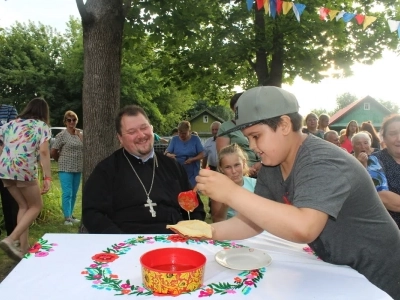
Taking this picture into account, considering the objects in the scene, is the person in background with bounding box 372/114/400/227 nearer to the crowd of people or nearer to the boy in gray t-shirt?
the crowd of people

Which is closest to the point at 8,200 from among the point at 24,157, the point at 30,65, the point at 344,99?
the point at 24,157

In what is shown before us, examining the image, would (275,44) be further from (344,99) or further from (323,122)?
(344,99)

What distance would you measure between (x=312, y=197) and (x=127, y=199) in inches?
64.0

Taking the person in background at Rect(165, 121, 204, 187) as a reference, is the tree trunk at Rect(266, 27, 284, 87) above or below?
above

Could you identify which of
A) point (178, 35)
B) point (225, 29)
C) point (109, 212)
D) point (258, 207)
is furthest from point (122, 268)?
point (225, 29)

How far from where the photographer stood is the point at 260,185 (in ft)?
6.56

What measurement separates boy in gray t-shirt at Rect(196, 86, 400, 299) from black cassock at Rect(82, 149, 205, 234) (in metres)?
1.18

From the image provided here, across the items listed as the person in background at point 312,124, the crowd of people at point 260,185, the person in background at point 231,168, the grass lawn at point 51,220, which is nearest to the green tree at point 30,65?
the grass lawn at point 51,220

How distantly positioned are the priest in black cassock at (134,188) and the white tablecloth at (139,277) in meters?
0.72

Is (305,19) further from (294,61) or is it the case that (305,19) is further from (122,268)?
(122,268)

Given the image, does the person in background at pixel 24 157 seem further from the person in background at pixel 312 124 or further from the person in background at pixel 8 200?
the person in background at pixel 312 124

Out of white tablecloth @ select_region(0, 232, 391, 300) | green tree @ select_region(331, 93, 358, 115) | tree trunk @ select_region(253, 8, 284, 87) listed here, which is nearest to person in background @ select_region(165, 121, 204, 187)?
tree trunk @ select_region(253, 8, 284, 87)

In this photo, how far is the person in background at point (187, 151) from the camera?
721 cm

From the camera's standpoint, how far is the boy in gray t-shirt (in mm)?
1411
